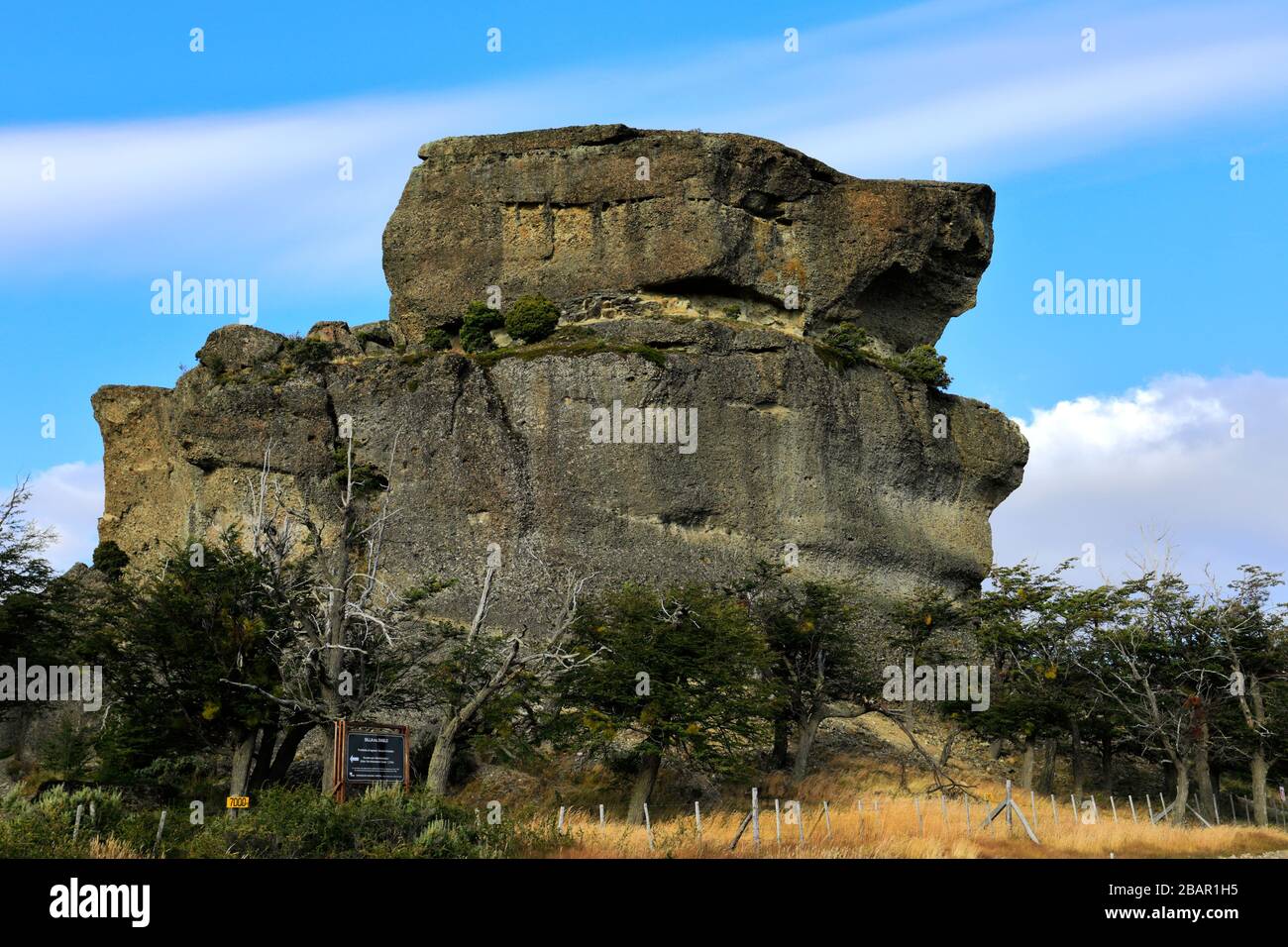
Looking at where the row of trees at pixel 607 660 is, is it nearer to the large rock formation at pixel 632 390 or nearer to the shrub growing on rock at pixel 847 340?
the large rock formation at pixel 632 390

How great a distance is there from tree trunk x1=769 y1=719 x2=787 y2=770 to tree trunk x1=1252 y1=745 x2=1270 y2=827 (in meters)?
14.1

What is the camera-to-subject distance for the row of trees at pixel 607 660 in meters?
36.9

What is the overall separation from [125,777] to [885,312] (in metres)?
37.3

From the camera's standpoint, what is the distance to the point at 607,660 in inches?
1629

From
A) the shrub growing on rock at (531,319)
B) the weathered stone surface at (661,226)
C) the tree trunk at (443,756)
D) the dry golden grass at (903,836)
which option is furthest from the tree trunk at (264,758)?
the weathered stone surface at (661,226)

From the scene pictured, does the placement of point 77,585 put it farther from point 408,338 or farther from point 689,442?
point 689,442

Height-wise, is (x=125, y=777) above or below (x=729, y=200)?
below

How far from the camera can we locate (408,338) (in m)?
61.2

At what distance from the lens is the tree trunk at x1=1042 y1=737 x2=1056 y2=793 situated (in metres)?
50.3

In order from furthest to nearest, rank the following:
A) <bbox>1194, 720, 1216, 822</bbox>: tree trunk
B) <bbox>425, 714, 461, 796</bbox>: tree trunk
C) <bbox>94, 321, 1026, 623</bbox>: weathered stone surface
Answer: <bbox>94, 321, 1026, 623</bbox>: weathered stone surface
<bbox>1194, 720, 1216, 822</bbox>: tree trunk
<bbox>425, 714, 461, 796</bbox>: tree trunk

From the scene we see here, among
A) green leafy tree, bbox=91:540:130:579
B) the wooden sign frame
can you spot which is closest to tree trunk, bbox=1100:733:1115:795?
the wooden sign frame

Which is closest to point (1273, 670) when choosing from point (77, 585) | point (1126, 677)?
point (1126, 677)

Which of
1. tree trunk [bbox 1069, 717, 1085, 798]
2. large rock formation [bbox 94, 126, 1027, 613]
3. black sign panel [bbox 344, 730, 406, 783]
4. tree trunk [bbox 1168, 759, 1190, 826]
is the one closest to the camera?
black sign panel [bbox 344, 730, 406, 783]

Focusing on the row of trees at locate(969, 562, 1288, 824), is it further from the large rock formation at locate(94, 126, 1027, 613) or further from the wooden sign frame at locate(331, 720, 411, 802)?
the wooden sign frame at locate(331, 720, 411, 802)
